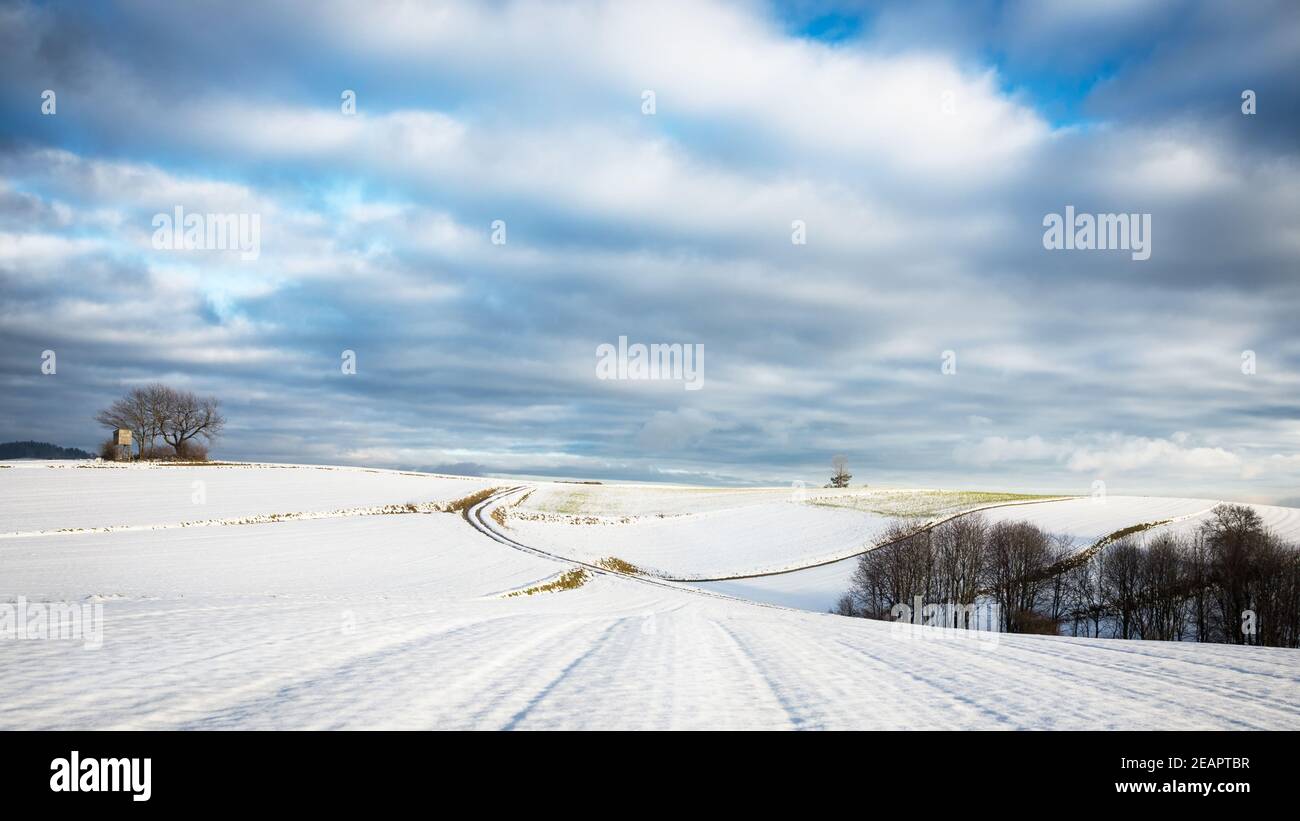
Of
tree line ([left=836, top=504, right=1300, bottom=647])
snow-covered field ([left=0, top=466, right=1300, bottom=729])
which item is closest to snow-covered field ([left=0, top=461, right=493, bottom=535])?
snow-covered field ([left=0, top=466, right=1300, bottom=729])

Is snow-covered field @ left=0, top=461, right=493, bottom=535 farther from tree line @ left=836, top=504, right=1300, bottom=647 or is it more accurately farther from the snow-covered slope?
tree line @ left=836, top=504, right=1300, bottom=647

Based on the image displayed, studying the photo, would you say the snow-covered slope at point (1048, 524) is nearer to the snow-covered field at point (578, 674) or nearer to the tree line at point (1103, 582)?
the tree line at point (1103, 582)

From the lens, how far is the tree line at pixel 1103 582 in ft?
212

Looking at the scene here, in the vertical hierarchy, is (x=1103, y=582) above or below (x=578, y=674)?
below

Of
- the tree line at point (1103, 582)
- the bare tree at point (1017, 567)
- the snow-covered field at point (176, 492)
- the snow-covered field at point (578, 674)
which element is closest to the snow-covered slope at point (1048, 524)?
the tree line at point (1103, 582)

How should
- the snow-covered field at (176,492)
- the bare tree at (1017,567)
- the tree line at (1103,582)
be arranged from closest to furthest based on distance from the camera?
the snow-covered field at (176,492) → the tree line at (1103,582) → the bare tree at (1017,567)

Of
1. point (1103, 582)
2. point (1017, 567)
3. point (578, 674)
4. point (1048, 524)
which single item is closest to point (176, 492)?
point (578, 674)

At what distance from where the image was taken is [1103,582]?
73.4m

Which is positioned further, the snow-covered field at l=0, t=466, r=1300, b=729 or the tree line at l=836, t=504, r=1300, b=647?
the tree line at l=836, t=504, r=1300, b=647

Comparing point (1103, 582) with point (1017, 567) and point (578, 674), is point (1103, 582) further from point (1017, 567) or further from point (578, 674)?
point (578, 674)

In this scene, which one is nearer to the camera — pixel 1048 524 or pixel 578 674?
pixel 578 674

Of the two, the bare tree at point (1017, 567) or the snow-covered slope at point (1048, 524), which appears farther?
the bare tree at point (1017, 567)

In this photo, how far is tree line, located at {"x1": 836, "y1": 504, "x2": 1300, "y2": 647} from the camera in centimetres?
6475
